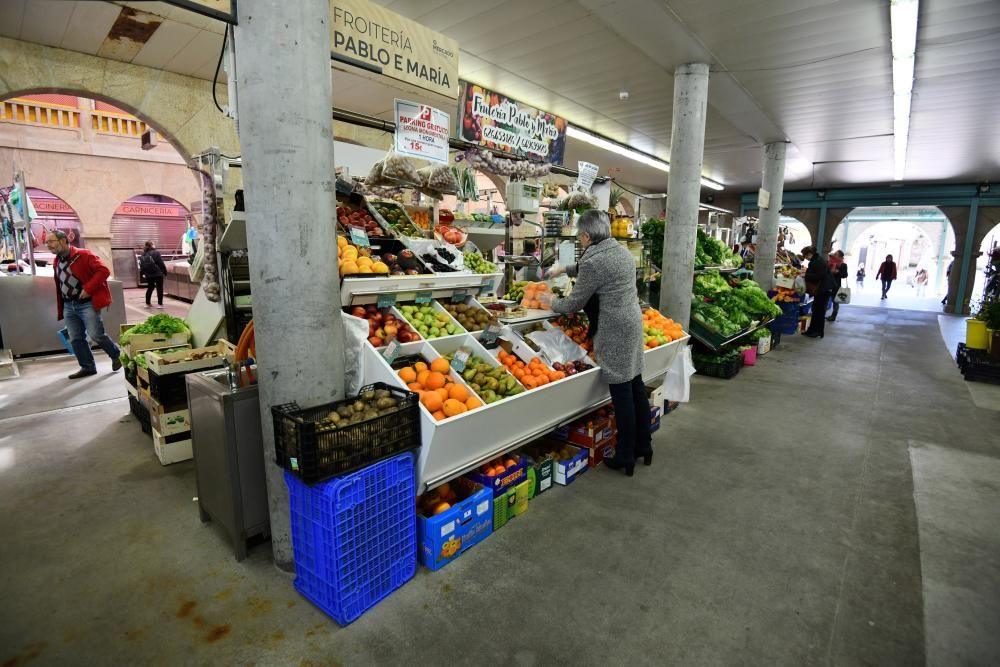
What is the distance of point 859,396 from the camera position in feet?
20.4

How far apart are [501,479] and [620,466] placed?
123 centimetres

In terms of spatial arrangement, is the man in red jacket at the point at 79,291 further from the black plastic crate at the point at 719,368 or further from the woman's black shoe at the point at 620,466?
the black plastic crate at the point at 719,368

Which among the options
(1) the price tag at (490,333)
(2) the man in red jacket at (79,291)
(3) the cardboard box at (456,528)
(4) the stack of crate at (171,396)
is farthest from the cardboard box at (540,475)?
(2) the man in red jacket at (79,291)

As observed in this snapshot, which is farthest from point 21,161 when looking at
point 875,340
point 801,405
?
point 875,340

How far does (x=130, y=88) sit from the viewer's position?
20.8 ft

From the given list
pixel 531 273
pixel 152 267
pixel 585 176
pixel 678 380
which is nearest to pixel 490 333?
pixel 531 273

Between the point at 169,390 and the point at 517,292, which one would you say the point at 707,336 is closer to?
the point at 517,292

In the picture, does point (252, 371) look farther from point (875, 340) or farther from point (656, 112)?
point (875, 340)

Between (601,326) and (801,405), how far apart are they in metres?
3.46

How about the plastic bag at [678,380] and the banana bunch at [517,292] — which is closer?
the banana bunch at [517,292]

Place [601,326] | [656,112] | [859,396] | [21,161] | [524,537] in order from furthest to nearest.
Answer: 1. [21,161]
2. [656,112]
3. [859,396]
4. [601,326]
5. [524,537]

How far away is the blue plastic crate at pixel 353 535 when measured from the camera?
2.32 metres

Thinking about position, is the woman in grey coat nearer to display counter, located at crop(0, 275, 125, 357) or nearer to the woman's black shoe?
the woman's black shoe

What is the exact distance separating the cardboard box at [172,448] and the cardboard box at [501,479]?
91.6 inches
